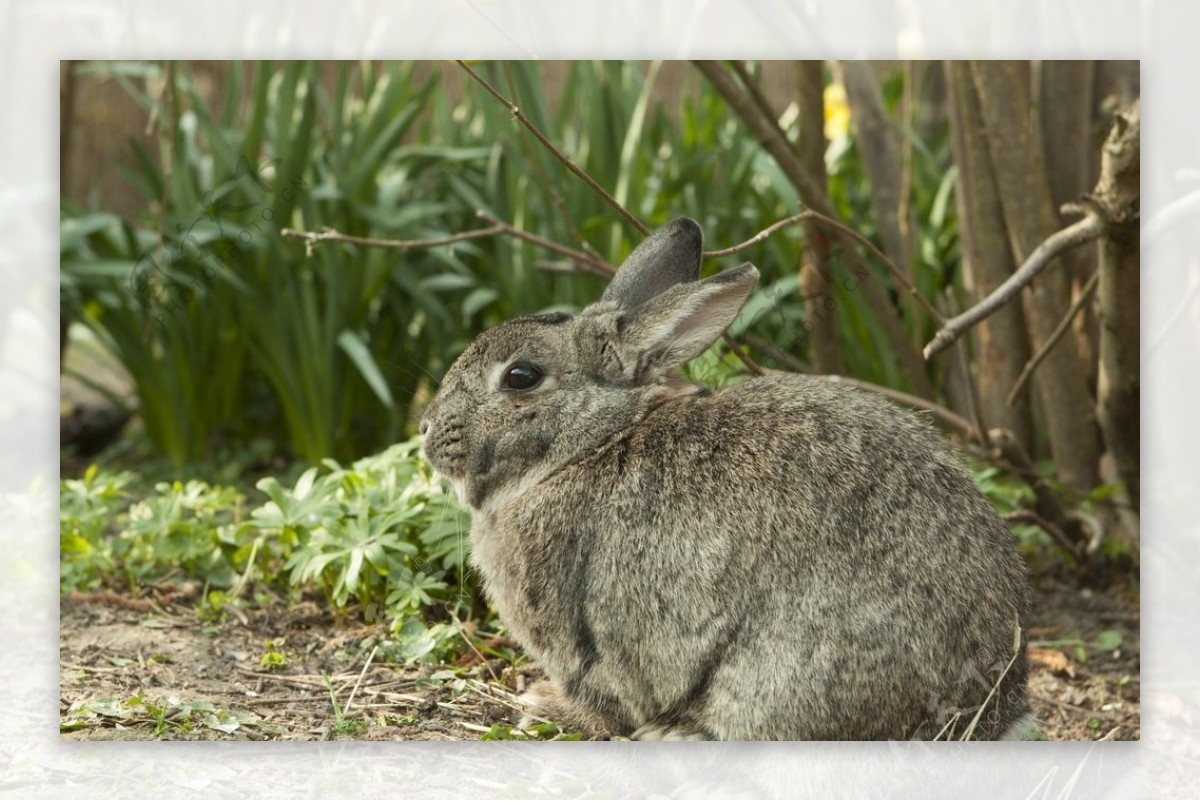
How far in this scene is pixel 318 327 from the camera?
448 cm

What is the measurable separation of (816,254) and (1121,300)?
969 millimetres

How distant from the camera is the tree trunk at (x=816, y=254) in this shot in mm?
4199

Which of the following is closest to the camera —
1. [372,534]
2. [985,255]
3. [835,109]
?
[372,534]

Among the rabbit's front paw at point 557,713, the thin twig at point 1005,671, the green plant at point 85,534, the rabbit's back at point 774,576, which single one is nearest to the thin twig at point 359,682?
the rabbit's front paw at point 557,713

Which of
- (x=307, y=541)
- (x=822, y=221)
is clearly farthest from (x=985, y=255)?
(x=307, y=541)

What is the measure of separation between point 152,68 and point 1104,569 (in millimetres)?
3416

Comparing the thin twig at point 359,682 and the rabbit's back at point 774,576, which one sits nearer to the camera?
the rabbit's back at point 774,576

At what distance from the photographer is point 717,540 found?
108 inches

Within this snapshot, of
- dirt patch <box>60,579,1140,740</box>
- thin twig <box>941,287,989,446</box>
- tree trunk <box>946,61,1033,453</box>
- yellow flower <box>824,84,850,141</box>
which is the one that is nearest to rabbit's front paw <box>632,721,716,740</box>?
dirt patch <box>60,579,1140,740</box>

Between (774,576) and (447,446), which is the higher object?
(447,446)

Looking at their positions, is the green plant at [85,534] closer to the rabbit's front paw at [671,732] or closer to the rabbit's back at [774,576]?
the rabbit's back at [774,576]

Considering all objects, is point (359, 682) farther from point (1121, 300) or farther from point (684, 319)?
point (1121, 300)

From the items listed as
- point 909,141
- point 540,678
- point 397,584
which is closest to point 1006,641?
point 540,678

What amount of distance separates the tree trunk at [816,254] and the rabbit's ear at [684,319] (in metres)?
1.44
